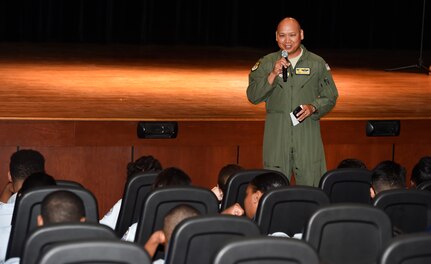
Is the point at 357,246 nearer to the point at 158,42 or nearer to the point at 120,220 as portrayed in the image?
the point at 120,220

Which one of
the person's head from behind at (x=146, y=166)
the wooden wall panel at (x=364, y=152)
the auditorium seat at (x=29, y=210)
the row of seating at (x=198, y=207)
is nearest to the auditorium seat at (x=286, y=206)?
the row of seating at (x=198, y=207)

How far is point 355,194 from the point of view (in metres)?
5.14

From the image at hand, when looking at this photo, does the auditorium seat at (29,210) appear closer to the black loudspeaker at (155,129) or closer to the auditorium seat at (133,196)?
the auditorium seat at (133,196)

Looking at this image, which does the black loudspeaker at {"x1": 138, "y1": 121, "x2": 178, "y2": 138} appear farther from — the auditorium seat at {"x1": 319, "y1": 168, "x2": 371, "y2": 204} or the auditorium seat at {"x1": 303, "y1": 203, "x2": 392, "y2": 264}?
the auditorium seat at {"x1": 303, "y1": 203, "x2": 392, "y2": 264}

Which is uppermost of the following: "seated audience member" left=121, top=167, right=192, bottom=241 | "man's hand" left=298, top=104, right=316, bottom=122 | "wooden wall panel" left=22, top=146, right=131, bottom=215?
"man's hand" left=298, top=104, right=316, bottom=122

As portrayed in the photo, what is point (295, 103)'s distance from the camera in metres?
6.21

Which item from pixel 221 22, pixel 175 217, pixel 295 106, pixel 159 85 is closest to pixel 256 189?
pixel 175 217

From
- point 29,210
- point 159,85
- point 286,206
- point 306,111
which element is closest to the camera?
point 29,210

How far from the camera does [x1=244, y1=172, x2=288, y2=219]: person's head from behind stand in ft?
14.6

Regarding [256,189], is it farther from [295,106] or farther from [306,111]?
[295,106]

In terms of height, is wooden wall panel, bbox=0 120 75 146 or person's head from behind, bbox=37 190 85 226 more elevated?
person's head from behind, bbox=37 190 85 226

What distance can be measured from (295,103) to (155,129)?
5.40 ft

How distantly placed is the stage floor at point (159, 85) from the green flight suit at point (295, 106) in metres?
1.54

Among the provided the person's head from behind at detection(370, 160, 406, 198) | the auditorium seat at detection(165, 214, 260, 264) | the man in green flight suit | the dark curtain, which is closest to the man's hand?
the man in green flight suit
